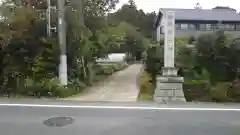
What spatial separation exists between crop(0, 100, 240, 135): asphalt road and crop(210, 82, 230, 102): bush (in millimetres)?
1853

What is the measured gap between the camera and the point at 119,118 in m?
7.18

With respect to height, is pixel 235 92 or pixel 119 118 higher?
pixel 235 92

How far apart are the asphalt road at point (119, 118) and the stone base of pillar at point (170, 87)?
0.70 m

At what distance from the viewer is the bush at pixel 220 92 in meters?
10.4

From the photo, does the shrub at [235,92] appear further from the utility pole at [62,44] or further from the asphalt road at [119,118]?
the utility pole at [62,44]

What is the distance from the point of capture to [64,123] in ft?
22.1

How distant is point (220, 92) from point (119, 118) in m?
4.78

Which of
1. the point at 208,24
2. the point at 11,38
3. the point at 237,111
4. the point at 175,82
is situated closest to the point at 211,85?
the point at 175,82

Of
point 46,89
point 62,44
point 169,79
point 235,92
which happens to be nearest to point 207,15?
point 235,92

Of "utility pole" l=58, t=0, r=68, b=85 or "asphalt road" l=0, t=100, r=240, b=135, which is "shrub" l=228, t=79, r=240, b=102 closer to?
"asphalt road" l=0, t=100, r=240, b=135

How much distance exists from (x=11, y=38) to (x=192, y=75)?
7.26 metres

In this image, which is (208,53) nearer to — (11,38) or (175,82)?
(175,82)

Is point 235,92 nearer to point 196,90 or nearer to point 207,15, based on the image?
point 196,90

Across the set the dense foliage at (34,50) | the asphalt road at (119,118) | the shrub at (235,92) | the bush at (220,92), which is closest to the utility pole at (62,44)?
the dense foliage at (34,50)
